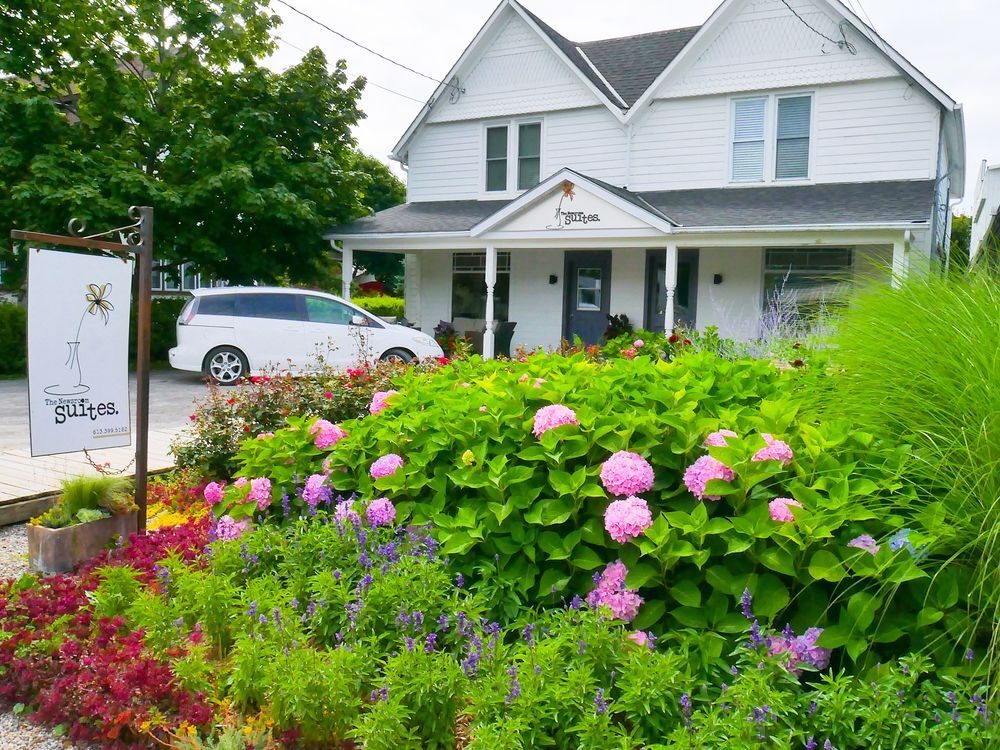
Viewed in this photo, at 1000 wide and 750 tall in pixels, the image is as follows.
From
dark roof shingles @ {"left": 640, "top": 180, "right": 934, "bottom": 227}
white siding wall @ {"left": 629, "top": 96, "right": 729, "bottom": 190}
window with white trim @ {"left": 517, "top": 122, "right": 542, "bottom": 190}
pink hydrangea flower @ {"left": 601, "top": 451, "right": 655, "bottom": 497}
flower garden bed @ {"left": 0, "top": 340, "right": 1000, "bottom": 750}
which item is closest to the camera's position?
flower garden bed @ {"left": 0, "top": 340, "right": 1000, "bottom": 750}

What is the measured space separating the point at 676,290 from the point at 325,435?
43.7 feet

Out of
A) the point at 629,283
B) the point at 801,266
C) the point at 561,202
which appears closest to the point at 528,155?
the point at 561,202

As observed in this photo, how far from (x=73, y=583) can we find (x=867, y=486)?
3.54 m

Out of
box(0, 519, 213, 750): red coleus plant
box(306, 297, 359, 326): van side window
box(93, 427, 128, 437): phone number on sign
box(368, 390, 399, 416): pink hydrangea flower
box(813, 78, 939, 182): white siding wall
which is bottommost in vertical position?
box(0, 519, 213, 750): red coleus plant

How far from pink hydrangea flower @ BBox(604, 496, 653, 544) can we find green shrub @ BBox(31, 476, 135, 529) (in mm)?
3131

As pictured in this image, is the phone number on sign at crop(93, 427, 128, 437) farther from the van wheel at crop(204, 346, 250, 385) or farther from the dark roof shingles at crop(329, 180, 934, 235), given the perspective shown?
the dark roof shingles at crop(329, 180, 934, 235)

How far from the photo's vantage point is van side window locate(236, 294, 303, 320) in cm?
1390

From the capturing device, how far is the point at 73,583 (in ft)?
13.1

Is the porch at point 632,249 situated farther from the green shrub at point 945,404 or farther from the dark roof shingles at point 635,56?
the green shrub at point 945,404

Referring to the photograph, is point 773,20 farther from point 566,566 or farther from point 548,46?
point 566,566

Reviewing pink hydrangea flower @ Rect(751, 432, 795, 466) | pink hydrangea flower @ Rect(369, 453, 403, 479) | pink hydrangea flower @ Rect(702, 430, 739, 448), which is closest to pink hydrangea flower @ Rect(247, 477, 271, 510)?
pink hydrangea flower @ Rect(369, 453, 403, 479)

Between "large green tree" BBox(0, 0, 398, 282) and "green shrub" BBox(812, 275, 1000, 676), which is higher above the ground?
"large green tree" BBox(0, 0, 398, 282)

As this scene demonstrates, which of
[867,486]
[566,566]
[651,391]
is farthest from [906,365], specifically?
[566,566]

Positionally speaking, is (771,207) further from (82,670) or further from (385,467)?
(82,670)
